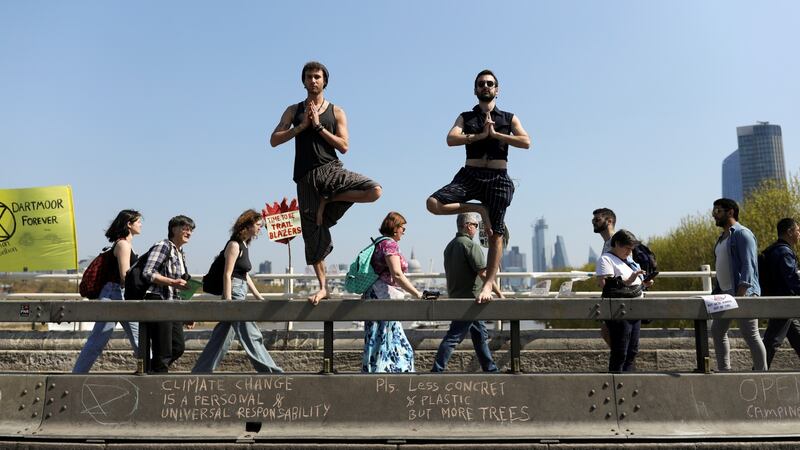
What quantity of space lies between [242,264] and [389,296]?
67.7 inches

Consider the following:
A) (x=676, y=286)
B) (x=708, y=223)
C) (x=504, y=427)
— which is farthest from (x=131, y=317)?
(x=708, y=223)

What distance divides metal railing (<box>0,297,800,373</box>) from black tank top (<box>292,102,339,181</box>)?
4.09 ft

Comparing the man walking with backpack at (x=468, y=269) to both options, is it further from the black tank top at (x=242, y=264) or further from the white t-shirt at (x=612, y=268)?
the black tank top at (x=242, y=264)

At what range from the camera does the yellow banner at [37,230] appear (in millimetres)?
13742

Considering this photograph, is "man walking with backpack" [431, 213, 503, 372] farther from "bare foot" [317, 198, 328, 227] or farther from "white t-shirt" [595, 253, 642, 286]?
"bare foot" [317, 198, 328, 227]

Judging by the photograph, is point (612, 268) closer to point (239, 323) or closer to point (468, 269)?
point (468, 269)

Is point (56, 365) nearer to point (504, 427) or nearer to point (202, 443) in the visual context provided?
point (202, 443)

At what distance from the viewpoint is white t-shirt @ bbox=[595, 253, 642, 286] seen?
21.0ft

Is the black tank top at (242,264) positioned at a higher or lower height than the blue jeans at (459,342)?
higher

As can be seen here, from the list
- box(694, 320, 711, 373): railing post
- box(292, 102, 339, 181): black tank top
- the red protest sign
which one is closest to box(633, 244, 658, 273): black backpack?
box(694, 320, 711, 373): railing post

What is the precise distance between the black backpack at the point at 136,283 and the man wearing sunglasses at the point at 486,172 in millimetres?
3006

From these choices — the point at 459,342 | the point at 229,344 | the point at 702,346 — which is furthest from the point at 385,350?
the point at 702,346

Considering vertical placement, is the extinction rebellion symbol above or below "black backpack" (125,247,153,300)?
above

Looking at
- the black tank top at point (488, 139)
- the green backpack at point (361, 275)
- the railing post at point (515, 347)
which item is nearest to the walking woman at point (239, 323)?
the green backpack at point (361, 275)
